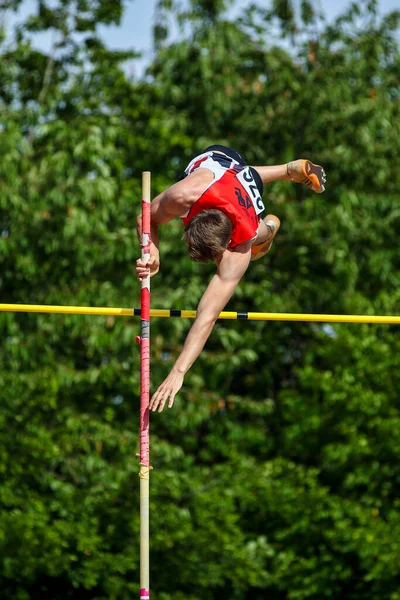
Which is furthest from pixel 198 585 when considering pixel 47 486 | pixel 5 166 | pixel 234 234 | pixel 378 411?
pixel 234 234

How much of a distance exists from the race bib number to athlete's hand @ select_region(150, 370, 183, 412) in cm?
135

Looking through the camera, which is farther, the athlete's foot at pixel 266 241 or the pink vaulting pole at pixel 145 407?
the athlete's foot at pixel 266 241

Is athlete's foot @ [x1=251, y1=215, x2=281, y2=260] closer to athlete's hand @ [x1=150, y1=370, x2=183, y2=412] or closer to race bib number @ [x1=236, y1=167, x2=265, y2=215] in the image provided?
race bib number @ [x1=236, y1=167, x2=265, y2=215]

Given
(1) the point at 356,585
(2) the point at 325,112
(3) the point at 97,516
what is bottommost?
(1) the point at 356,585

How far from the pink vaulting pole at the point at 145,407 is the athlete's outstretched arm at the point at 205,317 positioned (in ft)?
0.88

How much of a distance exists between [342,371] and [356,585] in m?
2.96

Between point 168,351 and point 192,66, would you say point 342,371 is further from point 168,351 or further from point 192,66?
point 192,66

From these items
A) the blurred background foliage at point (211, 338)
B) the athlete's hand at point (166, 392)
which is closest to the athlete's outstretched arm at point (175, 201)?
the athlete's hand at point (166, 392)

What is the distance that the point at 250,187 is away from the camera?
7168 mm

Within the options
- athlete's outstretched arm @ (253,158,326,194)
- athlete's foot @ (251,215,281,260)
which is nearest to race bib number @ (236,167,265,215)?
athlete's outstretched arm @ (253,158,326,194)

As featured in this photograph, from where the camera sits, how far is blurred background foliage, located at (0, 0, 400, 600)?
1468 centimetres

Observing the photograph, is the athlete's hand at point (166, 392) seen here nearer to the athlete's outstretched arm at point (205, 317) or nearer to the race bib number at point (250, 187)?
the athlete's outstretched arm at point (205, 317)

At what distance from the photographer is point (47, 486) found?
15.4 m

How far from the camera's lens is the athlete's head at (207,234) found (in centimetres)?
660
